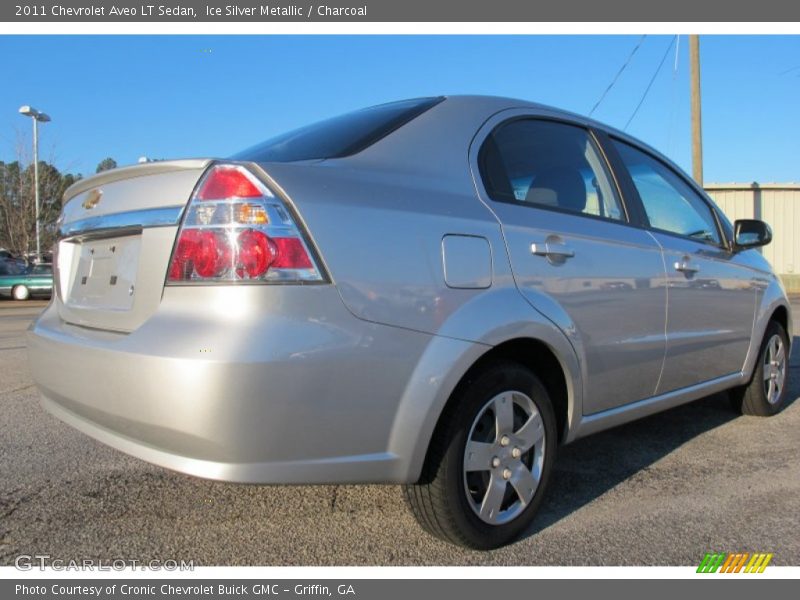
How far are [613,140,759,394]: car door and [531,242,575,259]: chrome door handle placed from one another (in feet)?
2.78

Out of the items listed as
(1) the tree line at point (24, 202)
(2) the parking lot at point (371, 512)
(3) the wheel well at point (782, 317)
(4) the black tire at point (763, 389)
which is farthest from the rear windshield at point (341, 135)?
(1) the tree line at point (24, 202)

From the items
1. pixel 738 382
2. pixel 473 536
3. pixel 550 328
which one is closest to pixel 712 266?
pixel 738 382

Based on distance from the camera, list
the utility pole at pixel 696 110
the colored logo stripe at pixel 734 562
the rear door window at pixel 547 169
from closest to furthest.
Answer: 1. the colored logo stripe at pixel 734 562
2. the rear door window at pixel 547 169
3. the utility pole at pixel 696 110

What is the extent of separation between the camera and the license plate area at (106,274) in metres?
2.14

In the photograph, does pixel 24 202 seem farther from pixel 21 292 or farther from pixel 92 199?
pixel 92 199

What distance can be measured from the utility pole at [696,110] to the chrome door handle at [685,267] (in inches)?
505

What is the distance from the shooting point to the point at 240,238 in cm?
188

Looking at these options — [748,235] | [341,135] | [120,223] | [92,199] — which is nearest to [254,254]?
[120,223]

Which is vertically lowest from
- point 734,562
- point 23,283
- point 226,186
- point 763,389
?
point 734,562

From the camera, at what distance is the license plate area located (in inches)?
84.3

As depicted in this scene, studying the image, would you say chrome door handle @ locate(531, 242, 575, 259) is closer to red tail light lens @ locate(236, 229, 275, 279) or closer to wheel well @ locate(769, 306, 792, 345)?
red tail light lens @ locate(236, 229, 275, 279)

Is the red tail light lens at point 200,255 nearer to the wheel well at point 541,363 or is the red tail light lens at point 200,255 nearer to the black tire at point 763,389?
the wheel well at point 541,363

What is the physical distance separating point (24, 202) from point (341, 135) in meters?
28.0

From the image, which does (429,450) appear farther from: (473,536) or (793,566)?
(793,566)
